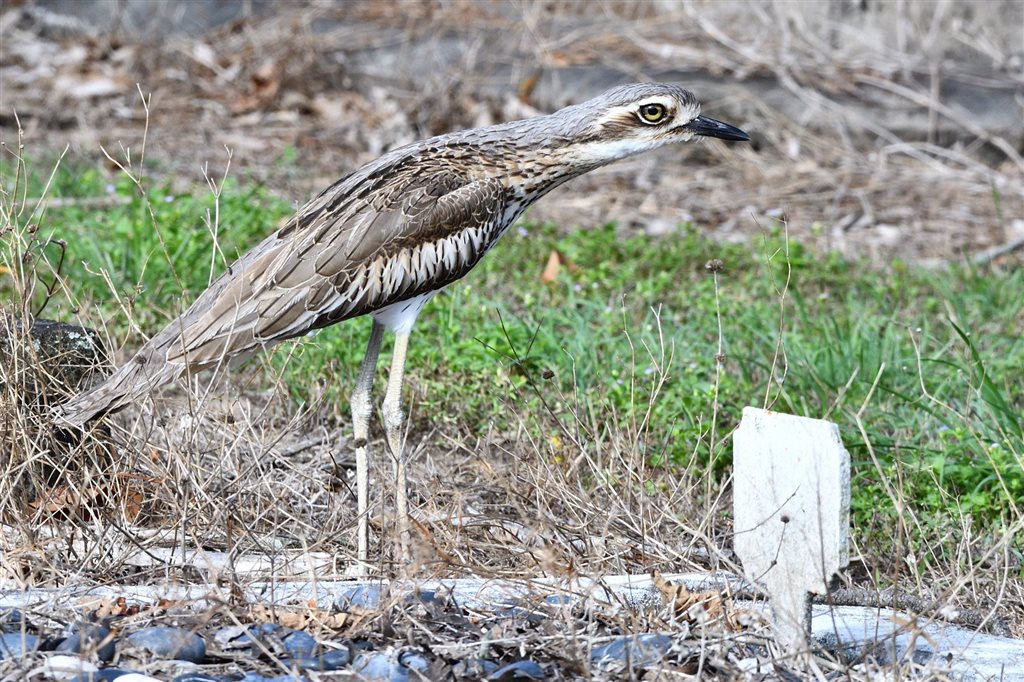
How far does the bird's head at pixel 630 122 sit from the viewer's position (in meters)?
4.45

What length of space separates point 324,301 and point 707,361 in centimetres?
206

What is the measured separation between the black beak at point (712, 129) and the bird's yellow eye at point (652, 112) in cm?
12

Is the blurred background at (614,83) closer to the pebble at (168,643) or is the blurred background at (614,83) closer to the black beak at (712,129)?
the black beak at (712,129)

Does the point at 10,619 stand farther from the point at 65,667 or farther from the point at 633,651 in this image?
the point at 633,651

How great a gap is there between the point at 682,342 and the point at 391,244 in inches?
77.2

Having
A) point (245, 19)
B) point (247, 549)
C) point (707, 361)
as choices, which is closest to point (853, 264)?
point (707, 361)

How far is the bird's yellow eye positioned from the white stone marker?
5.21 ft

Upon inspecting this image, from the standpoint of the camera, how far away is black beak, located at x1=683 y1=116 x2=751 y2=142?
15.1 ft

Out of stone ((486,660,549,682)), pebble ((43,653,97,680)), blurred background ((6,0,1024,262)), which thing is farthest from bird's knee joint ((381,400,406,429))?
blurred background ((6,0,1024,262))

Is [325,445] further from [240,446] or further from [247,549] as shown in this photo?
[247,549]

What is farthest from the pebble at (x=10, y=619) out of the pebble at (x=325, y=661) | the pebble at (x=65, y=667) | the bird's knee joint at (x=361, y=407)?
the bird's knee joint at (x=361, y=407)

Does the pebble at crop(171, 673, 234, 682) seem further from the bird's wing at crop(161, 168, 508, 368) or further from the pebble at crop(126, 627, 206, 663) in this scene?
the bird's wing at crop(161, 168, 508, 368)

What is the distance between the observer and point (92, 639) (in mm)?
2902

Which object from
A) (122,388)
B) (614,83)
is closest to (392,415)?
(122,388)
